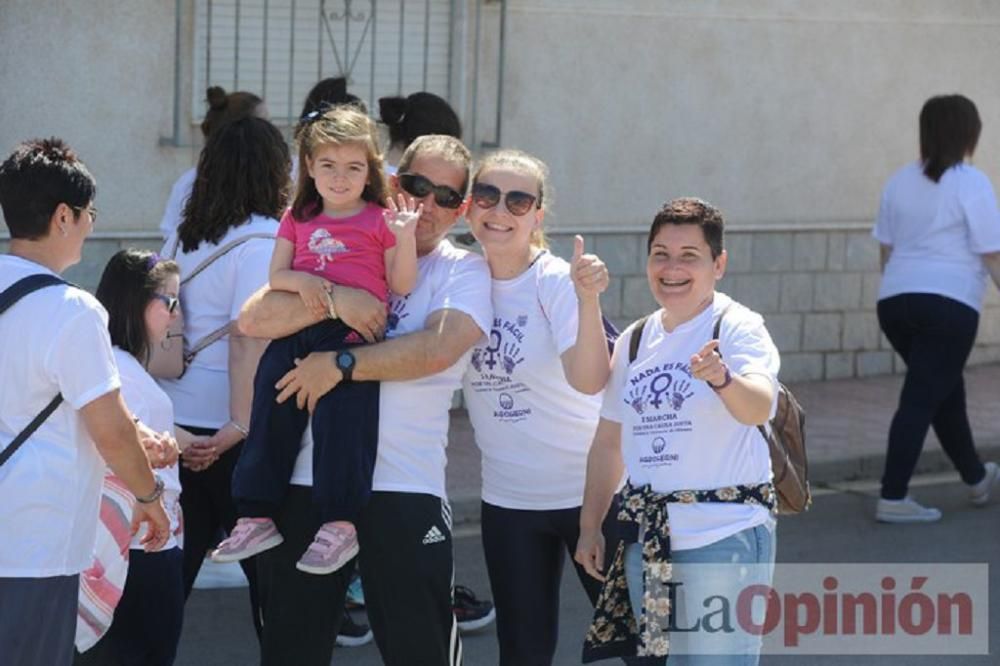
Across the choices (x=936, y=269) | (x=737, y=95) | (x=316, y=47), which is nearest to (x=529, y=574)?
(x=936, y=269)

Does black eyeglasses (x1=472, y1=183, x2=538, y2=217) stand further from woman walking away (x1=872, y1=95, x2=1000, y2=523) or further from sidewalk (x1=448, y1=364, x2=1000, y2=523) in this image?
woman walking away (x1=872, y1=95, x2=1000, y2=523)

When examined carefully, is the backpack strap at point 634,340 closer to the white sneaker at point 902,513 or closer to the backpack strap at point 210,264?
the backpack strap at point 210,264

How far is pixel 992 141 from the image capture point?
1178cm

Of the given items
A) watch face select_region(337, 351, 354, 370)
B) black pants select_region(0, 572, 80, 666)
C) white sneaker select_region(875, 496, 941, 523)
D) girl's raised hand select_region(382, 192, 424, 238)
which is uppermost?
girl's raised hand select_region(382, 192, 424, 238)

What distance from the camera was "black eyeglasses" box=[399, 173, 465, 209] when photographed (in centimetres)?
458

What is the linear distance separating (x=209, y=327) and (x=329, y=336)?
3.34 ft

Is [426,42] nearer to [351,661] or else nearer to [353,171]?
[351,661]

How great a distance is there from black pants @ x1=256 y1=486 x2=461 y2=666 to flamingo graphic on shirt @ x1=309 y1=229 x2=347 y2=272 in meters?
0.61

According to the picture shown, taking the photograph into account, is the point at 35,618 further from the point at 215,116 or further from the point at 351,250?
the point at 215,116

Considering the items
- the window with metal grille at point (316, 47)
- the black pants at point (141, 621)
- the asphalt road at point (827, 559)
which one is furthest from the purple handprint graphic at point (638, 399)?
the window with metal grille at point (316, 47)

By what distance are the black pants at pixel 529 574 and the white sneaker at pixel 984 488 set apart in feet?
13.8

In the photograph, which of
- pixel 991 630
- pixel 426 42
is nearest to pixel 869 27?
pixel 426 42

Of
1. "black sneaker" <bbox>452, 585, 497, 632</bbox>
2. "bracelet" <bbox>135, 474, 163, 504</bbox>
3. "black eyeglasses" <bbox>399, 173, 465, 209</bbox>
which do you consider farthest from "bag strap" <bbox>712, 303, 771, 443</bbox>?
"black sneaker" <bbox>452, 585, 497, 632</bbox>

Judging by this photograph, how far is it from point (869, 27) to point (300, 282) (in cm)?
751
